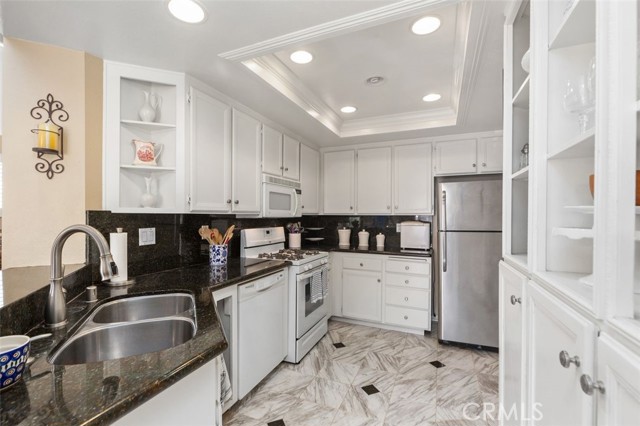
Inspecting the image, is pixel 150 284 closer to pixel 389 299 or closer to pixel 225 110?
pixel 225 110

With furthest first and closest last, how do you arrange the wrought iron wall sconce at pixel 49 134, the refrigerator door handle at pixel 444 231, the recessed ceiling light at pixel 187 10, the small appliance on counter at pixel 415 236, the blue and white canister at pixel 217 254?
the small appliance on counter at pixel 415 236, the refrigerator door handle at pixel 444 231, the blue and white canister at pixel 217 254, the wrought iron wall sconce at pixel 49 134, the recessed ceiling light at pixel 187 10

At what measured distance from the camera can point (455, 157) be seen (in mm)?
3205

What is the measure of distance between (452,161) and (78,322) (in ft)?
11.2

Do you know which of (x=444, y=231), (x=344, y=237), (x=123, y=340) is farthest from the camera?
(x=344, y=237)

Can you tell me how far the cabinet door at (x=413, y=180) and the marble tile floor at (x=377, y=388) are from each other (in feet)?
4.96

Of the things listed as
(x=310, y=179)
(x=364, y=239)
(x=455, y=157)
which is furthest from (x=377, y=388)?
(x=455, y=157)

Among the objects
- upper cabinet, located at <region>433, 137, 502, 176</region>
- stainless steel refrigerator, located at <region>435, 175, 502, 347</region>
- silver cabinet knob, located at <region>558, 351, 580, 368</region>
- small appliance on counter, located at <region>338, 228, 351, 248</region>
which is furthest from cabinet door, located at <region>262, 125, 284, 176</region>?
silver cabinet knob, located at <region>558, 351, 580, 368</region>

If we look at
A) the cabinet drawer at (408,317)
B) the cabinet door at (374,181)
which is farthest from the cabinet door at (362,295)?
the cabinet door at (374,181)

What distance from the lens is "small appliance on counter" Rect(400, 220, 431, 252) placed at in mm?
3256

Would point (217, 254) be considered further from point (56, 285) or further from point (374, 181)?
point (374, 181)

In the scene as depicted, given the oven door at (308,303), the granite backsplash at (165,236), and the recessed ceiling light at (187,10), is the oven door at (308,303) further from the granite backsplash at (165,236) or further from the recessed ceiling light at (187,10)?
the recessed ceiling light at (187,10)

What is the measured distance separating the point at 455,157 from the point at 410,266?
1.36 meters

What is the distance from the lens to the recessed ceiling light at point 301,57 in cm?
186

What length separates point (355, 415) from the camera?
72.1 inches
